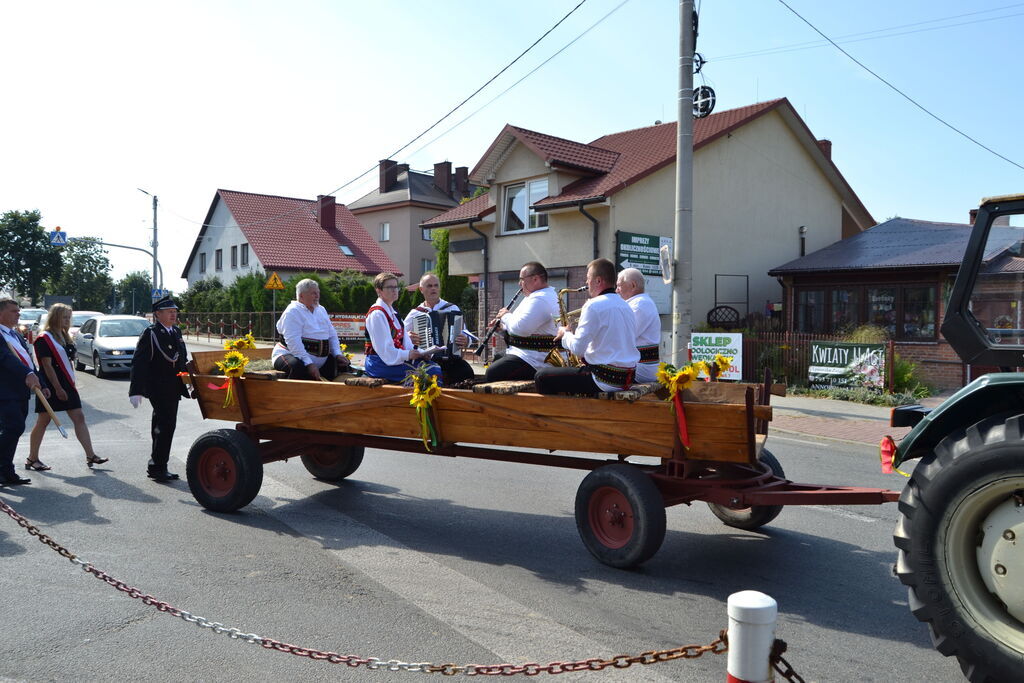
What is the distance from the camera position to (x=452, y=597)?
14.9 ft

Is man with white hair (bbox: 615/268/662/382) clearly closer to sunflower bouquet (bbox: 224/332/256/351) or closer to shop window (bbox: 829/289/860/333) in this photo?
sunflower bouquet (bbox: 224/332/256/351)

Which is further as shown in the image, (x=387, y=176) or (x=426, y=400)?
(x=387, y=176)

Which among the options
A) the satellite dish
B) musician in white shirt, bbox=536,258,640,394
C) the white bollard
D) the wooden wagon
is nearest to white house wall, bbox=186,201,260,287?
the satellite dish

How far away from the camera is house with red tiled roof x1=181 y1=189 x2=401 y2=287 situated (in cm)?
4244

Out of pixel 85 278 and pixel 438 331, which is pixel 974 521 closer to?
pixel 438 331

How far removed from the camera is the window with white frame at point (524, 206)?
22703 millimetres

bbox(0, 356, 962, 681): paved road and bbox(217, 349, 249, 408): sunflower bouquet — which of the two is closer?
bbox(0, 356, 962, 681): paved road

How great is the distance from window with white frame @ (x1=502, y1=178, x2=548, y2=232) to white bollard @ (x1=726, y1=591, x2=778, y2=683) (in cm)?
2045

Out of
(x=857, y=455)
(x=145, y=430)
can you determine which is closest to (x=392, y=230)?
(x=145, y=430)

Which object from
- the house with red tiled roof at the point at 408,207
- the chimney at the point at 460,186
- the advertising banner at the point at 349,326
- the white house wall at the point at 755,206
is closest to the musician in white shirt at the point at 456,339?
the white house wall at the point at 755,206

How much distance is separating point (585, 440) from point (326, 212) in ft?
140

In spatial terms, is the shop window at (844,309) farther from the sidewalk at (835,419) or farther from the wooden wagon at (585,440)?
the wooden wagon at (585,440)

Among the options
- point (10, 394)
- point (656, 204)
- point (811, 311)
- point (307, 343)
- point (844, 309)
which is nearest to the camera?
point (307, 343)

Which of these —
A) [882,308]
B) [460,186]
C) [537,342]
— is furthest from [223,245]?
[537,342]
